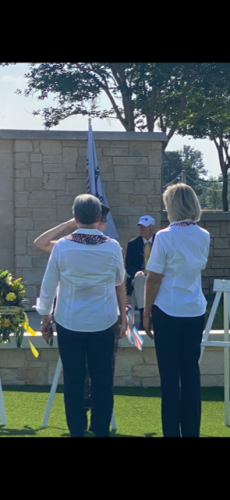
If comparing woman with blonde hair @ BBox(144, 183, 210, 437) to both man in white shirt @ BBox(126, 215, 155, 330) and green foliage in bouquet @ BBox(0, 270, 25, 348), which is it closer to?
green foliage in bouquet @ BBox(0, 270, 25, 348)

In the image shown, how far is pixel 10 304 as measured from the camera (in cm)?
511

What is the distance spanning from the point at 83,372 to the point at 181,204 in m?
1.20

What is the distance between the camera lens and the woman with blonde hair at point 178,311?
3.94 m

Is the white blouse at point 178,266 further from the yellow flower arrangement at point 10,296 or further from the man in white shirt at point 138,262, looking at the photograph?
the man in white shirt at point 138,262

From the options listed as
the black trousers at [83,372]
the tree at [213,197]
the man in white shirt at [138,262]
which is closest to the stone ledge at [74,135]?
the man in white shirt at [138,262]

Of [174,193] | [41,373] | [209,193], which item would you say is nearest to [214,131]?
[209,193]

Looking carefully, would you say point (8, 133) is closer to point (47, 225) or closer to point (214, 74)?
point (47, 225)

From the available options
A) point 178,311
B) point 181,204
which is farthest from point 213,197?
point 178,311

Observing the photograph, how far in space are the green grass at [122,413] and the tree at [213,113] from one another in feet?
44.4

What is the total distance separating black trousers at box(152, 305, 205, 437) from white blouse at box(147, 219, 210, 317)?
7 centimetres

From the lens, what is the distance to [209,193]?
19.4 metres

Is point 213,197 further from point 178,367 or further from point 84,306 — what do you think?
point 84,306

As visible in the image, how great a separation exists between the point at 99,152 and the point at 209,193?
361 inches

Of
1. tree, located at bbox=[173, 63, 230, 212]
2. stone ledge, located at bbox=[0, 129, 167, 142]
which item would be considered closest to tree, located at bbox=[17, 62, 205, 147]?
tree, located at bbox=[173, 63, 230, 212]
